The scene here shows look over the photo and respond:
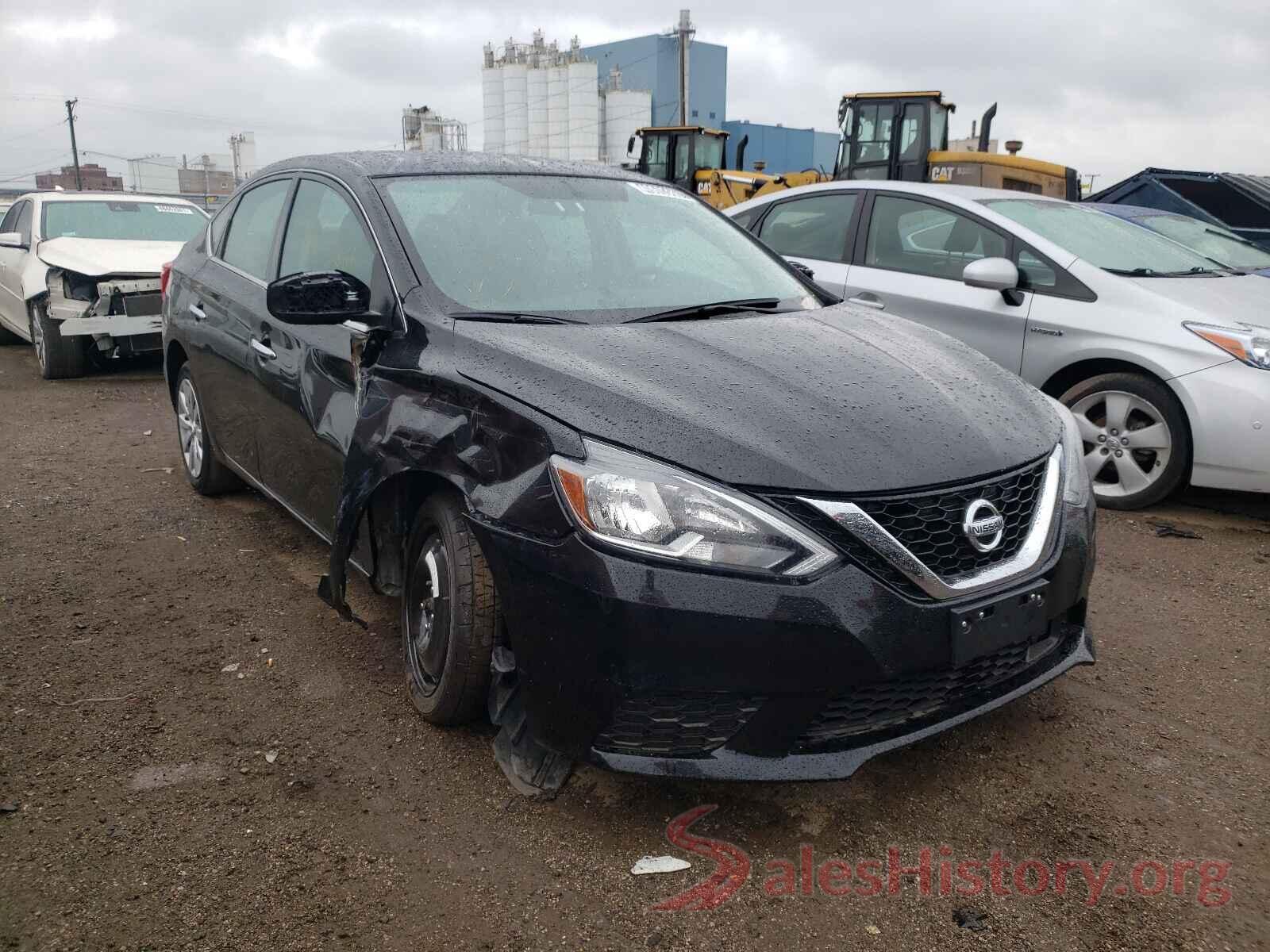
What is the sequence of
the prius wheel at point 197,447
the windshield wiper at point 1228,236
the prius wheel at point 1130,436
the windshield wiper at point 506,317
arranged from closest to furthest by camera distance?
1. the windshield wiper at point 506,317
2. the prius wheel at point 1130,436
3. the prius wheel at point 197,447
4. the windshield wiper at point 1228,236

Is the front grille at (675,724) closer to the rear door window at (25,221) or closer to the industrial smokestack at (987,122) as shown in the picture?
the rear door window at (25,221)

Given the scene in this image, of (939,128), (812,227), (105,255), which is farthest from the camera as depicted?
(939,128)

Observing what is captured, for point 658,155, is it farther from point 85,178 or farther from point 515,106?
point 85,178

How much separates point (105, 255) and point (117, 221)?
0.99m

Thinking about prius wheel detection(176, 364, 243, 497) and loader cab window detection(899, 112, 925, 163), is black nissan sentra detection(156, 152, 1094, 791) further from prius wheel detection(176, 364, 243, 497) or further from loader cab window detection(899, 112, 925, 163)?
loader cab window detection(899, 112, 925, 163)

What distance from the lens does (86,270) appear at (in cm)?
817

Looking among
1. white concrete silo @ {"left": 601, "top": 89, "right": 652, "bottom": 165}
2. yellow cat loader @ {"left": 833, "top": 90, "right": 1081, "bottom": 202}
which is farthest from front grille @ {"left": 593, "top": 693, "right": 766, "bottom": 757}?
white concrete silo @ {"left": 601, "top": 89, "right": 652, "bottom": 165}

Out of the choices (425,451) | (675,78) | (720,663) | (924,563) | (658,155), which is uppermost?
(675,78)

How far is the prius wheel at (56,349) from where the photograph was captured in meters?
8.65

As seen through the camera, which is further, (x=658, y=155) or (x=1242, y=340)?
(x=658, y=155)

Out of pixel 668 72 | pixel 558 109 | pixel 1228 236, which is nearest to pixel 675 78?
pixel 668 72

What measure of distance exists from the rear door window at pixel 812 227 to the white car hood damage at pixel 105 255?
201 inches

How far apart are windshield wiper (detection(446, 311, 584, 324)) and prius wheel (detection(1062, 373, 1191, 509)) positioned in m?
2.91

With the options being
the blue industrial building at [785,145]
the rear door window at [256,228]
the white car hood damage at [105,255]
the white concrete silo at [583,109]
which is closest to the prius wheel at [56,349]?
the white car hood damage at [105,255]
